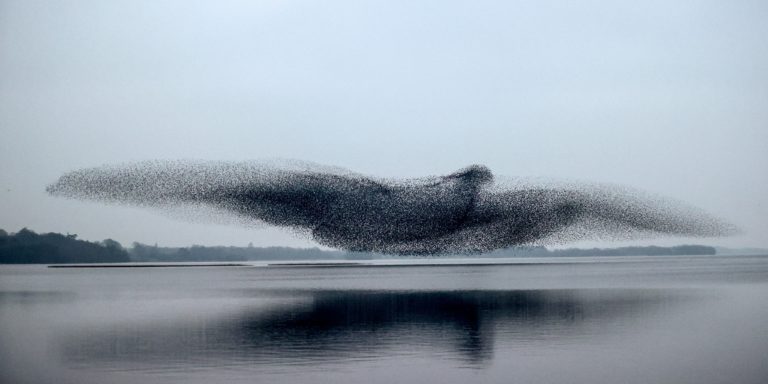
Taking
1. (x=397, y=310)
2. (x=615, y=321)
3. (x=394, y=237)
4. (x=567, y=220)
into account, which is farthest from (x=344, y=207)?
(x=615, y=321)

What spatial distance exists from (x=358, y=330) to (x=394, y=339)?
1346 millimetres

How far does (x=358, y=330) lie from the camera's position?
14344mm

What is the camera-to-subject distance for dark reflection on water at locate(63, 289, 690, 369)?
11.7 meters

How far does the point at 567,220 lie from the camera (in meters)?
39.9

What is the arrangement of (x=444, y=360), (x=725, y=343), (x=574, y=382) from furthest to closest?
(x=725, y=343) → (x=444, y=360) → (x=574, y=382)

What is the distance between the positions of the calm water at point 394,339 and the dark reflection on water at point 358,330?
0.09 feet

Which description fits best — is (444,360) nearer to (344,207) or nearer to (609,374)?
(609,374)

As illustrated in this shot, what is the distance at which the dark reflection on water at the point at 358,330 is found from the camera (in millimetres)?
11672

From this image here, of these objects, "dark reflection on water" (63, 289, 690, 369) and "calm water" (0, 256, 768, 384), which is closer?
"calm water" (0, 256, 768, 384)

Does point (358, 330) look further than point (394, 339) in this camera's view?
Yes

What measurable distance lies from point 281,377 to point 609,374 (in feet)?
13.4

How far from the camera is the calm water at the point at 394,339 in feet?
33.4

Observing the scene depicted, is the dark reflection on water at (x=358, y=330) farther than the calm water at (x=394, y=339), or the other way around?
the dark reflection on water at (x=358, y=330)

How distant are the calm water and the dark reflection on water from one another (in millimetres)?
27
